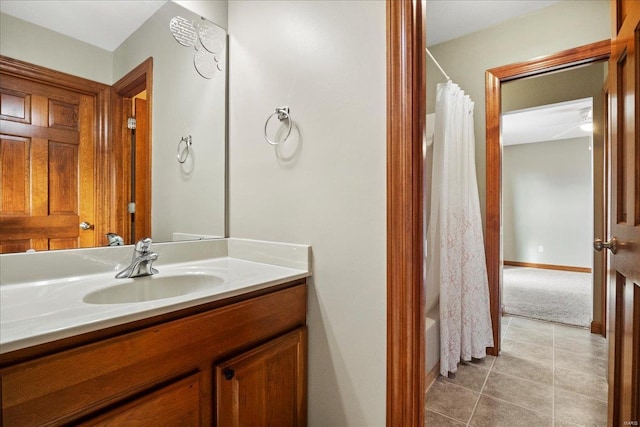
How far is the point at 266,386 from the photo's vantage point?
105 cm

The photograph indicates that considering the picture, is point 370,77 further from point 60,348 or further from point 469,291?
point 469,291

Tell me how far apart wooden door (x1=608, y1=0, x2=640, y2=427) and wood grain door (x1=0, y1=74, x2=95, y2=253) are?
72.2 inches

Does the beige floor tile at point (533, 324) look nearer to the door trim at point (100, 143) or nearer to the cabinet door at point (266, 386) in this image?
the cabinet door at point (266, 386)

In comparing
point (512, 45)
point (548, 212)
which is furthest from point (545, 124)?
point (512, 45)

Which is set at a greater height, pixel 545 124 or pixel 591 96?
pixel 545 124

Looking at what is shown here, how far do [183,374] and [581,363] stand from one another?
251cm

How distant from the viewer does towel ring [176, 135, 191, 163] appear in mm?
1447

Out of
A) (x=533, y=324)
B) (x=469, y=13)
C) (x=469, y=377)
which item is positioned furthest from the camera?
(x=533, y=324)

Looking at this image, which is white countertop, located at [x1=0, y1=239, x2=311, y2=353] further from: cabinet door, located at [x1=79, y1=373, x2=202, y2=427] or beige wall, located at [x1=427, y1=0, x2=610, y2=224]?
beige wall, located at [x1=427, y1=0, x2=610, y2=224]

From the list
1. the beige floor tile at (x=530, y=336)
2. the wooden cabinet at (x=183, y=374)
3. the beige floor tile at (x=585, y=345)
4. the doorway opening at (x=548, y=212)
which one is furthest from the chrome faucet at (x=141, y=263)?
the doorway opening at (x=548, y=212)

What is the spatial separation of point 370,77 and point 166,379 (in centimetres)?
114

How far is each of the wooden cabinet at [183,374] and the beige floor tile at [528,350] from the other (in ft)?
5.95

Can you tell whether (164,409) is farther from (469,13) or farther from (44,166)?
(469,13)

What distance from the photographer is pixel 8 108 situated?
99 cm
